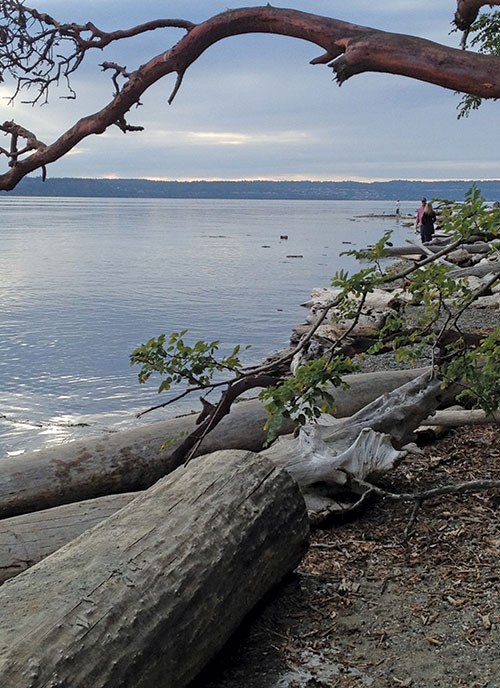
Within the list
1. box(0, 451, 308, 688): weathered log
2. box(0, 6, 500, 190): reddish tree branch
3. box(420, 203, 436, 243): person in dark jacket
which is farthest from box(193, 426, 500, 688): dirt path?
box(420, 203, 436, 243): person in dark jacket

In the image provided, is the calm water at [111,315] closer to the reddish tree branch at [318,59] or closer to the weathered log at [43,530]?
the weathered log at [43,530]

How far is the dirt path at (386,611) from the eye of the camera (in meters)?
3.62

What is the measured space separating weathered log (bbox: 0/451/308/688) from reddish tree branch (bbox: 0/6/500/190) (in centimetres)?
227

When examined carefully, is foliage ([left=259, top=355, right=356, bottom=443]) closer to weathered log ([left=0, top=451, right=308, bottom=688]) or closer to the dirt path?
weathered log ([left=0, top=451, right=308, bottom=688])

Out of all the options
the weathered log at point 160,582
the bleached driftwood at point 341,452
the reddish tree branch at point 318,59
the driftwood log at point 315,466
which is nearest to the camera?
the weathered log at point 160,582

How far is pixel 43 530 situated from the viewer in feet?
16.8

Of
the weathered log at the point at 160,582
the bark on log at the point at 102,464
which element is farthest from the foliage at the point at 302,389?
the bark on log at the point at 102,464

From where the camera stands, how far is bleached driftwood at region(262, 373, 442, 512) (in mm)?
5379

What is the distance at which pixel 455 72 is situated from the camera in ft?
13.3

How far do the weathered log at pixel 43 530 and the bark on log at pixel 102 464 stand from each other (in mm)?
767

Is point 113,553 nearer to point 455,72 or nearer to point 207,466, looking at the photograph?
point 207,466

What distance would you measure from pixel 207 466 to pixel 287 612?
Answer: 0.92m

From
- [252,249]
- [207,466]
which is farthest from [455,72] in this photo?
[252,249]

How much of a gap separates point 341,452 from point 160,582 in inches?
93.7
